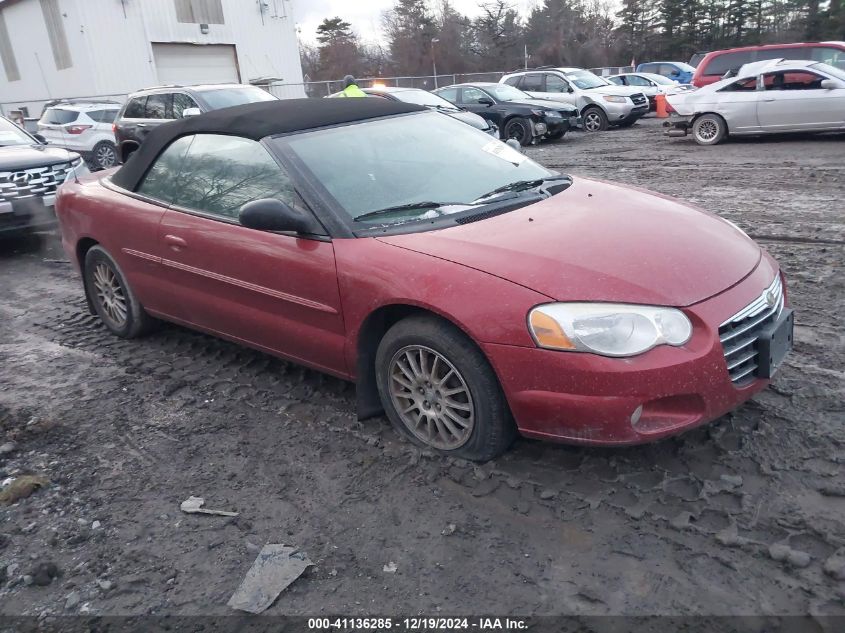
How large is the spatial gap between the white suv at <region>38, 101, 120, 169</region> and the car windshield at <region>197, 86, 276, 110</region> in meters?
5.20

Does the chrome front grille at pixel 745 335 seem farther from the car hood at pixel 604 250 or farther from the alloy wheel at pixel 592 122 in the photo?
the alloy wheel at pixel 592 122

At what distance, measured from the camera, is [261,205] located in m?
3.34

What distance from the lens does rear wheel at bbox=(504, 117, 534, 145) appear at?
52.1ft

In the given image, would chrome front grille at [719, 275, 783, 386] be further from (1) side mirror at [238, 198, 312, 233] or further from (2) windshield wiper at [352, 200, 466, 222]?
Answer: (1) side mirror at [238, 198, 312, 233]

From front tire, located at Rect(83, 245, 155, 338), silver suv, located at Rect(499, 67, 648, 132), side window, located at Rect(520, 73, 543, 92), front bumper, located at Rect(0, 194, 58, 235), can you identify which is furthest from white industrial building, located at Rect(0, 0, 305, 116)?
front tire, located at Rect(83, 245, 155, 338)

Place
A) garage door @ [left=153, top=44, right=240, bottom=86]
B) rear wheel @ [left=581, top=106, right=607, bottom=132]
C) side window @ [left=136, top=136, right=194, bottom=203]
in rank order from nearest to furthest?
side window @ [left=136, top=136, right=194, bottom=203] < rear wheel @ [left=581, top=106, right=607, bottom=132] < garage door @ [left=153, top=44, right=240, bottom=86]

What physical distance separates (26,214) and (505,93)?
12.0 meters

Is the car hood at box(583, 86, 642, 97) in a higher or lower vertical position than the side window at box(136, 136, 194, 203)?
lower

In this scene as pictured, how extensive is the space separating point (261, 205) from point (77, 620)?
190 centimetres

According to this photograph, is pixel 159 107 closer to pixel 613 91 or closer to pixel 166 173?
pixel 166 173

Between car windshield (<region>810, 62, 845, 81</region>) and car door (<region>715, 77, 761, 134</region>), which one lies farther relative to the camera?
car door (<region>715, 77, 761, 134</region>)

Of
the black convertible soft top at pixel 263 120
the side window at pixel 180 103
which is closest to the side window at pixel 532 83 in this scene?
the side window at pixel 180 103

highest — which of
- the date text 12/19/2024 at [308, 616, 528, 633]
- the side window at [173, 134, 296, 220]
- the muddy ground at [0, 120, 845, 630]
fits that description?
the side window at [173, 134, 296, 220]

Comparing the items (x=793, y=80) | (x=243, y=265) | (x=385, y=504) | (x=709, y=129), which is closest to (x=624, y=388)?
(x=385, y=504)
